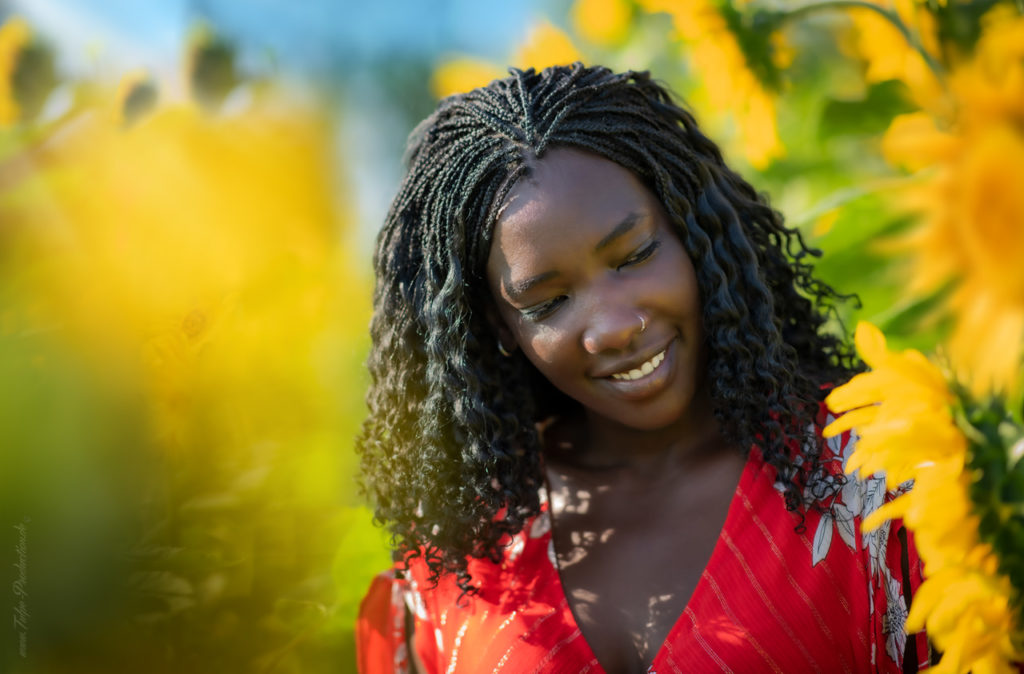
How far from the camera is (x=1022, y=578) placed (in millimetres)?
814

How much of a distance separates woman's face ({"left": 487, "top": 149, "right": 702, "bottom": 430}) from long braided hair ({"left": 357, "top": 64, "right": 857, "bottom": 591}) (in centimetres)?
4

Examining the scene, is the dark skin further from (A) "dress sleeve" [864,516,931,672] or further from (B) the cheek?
(A) "dress sleeve" [864,516,931,672]

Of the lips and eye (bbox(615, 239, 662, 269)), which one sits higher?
eye (bbox(615, 239, 662, 269))

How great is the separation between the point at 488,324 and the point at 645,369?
13.3 inches

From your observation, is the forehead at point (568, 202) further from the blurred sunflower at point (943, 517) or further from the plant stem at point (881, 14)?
the blurred sunflower at point (943, 517)

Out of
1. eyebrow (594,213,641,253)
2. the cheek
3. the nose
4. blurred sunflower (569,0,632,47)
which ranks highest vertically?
blurred sunflower (569,0,632,47)

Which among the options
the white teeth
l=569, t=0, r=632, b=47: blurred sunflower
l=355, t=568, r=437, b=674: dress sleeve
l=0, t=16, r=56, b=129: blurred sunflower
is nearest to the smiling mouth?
the white teeth

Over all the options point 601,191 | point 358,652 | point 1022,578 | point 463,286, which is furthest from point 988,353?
point 358,652

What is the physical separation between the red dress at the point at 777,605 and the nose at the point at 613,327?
11.7 inches

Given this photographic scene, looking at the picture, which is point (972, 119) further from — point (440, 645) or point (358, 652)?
point (358, 652)

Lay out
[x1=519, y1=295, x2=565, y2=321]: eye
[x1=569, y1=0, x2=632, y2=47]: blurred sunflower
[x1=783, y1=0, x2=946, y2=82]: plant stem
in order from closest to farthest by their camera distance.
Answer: [x1=783, y1=0, x2=946, y2=82]: plant stem, [x1=519, y1=295, x2=565, y2=321]: eye, [x1=569, y1=0, x2=632, y2=47]: blurred sunflower

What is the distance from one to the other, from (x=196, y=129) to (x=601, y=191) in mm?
631

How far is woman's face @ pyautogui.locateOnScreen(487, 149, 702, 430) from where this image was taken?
1312mm

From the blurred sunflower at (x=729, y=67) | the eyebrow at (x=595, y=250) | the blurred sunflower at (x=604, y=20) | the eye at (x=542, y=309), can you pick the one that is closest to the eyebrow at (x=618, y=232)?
the eyebrow at (x=595, y=250)
